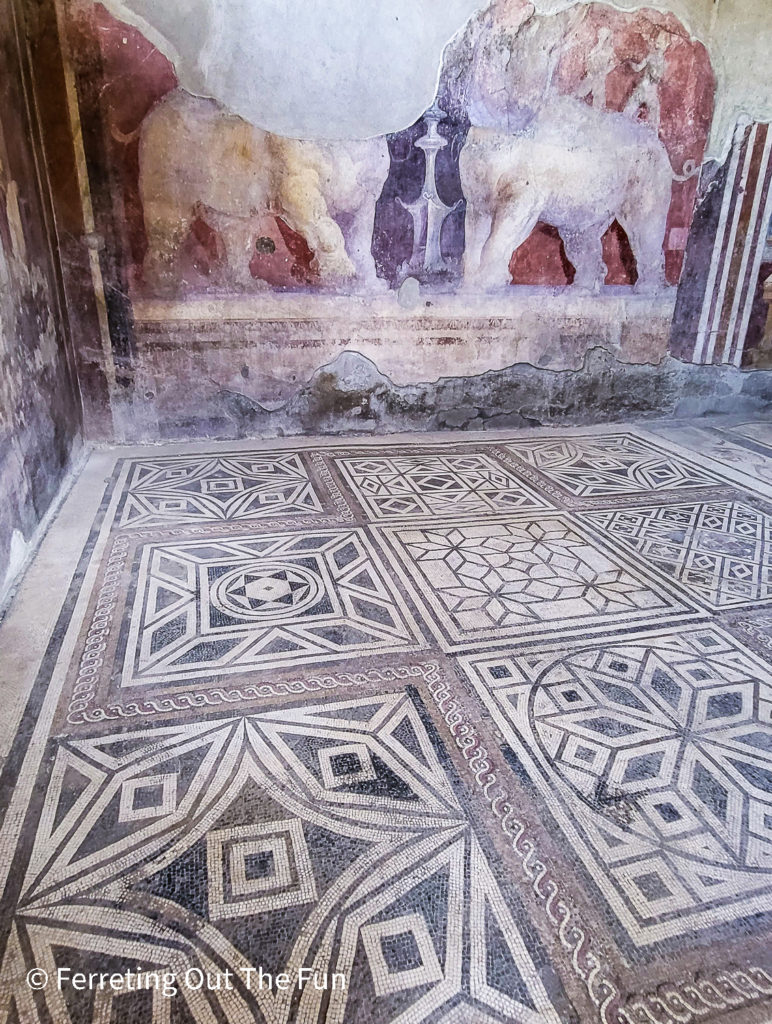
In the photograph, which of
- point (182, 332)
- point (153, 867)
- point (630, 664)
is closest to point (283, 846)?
point (153, 867)

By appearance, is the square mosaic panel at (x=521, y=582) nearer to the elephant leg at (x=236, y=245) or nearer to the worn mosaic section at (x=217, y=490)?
the worn mosaic section at (x=217, y=490)

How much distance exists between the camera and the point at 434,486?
2.52 metres

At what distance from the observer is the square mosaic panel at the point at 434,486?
231 centimetres

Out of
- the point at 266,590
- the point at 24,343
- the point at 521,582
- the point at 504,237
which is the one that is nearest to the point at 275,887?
the point at 266,590

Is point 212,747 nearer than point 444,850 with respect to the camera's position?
No

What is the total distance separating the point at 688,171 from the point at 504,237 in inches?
38.4

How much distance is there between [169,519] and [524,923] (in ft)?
5.36

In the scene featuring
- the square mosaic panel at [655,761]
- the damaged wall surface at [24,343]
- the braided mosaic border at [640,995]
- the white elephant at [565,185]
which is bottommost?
the braided mosaic border at [640,995]

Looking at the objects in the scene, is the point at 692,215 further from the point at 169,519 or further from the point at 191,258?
the point at 169,519

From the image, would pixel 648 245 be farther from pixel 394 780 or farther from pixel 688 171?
pixel 394 780

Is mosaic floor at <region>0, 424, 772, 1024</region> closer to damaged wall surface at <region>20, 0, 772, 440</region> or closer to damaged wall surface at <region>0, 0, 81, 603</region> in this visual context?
damaged wall surface at <region>0, 0, 81, 603</region>

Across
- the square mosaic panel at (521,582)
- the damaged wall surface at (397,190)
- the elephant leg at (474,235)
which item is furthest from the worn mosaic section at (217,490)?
the elephant leg at (474,235)

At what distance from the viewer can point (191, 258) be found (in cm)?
264

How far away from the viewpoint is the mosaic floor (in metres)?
0.83
